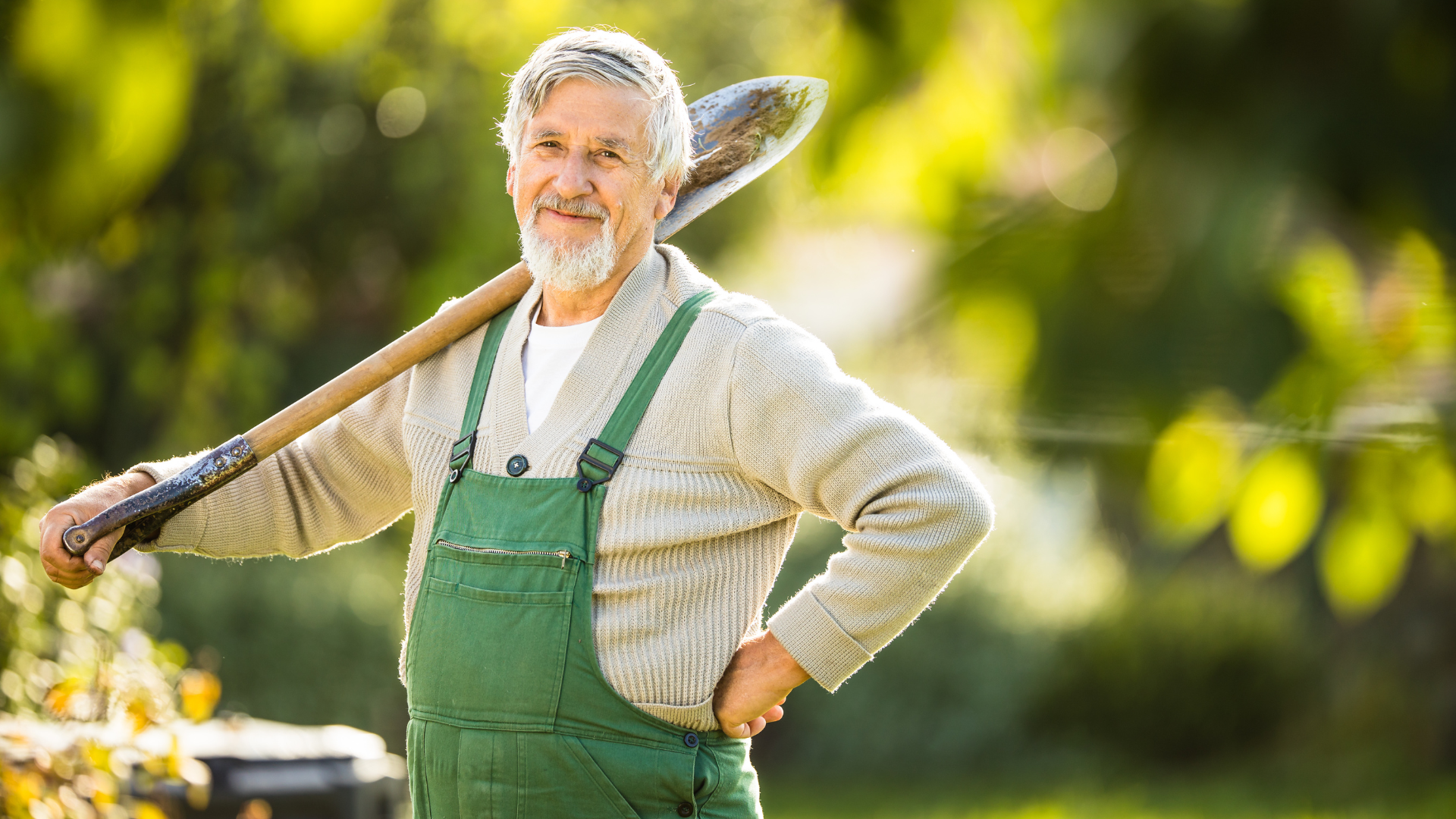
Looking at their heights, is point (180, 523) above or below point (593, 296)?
below

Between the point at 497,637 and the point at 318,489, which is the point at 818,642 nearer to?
the point at 497,637

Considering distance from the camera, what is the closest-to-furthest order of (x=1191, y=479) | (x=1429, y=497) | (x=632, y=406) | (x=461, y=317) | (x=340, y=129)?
(x=1191, y=479)
(x=1429, y=497)
(x=632, y=406)
(x=461, y=317)
(x=340, y=129)

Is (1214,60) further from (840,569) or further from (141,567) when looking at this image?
(141,567)

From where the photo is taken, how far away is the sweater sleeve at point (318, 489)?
87.7 inches

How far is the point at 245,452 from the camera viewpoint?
7.07ft

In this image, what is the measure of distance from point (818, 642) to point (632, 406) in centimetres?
42

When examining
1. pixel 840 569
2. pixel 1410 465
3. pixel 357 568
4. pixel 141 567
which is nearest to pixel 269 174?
pixel 357 568

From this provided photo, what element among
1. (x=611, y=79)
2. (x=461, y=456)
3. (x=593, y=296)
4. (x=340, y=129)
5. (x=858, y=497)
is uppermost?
(x=340, y=129)

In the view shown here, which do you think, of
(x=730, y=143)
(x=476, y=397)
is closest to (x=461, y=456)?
(x=476, y=397)

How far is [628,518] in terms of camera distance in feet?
Result: 6.45

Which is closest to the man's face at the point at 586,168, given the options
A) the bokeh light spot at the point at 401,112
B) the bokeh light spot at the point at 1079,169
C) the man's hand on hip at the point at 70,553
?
the man's hand on hip at the point at 70,553

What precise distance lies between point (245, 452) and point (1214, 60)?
1.79 meters

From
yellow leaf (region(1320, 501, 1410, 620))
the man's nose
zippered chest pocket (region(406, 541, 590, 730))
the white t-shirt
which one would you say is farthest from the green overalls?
yellow leaf (region(1320, 501, 1410, 620))

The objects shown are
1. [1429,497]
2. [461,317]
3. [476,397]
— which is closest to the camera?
[1429,497]
